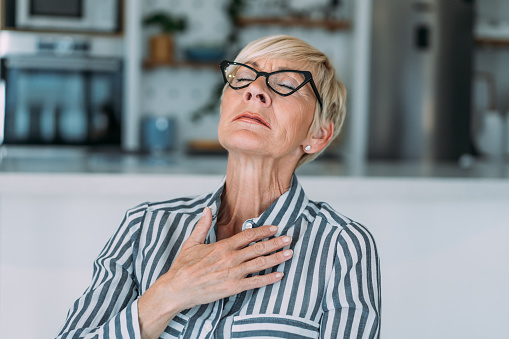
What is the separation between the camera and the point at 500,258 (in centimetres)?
205

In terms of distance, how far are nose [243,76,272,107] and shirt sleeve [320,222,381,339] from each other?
29 cm

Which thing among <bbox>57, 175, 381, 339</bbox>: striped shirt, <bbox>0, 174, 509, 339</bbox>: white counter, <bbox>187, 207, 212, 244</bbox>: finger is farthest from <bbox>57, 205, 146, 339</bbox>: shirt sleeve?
<bbox>0, 174, 509, 339</bbox>: white counter

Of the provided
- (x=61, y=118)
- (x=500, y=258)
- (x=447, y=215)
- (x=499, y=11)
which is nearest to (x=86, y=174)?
(x=447, y=215)

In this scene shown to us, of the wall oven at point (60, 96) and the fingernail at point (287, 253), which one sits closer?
the fingernail at point (287, 253)

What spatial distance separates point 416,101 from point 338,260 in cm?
311

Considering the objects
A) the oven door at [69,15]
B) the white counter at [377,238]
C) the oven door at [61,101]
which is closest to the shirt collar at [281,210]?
the white counter at [377,238]

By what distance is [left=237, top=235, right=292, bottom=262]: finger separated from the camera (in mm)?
1088

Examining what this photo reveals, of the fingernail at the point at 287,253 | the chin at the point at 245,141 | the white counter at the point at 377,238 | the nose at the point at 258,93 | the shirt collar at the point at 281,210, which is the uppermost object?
the nose at the point at 258,93

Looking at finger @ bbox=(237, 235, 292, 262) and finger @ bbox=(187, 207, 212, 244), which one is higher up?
finger @ bbox=(187, 207, 212, 244)

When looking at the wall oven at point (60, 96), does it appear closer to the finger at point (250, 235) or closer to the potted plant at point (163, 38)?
the potted plant at point (163, 38)

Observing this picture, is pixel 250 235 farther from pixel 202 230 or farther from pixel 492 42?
pixel 492 42

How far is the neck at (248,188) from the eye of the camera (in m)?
1.25

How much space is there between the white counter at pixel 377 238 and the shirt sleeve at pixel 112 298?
29.4 inches

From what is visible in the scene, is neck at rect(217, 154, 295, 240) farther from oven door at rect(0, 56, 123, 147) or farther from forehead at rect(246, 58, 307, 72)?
oven door at rect(0, 56, 123, 147)
